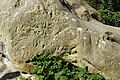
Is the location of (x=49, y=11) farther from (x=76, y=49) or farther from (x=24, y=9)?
(x=76, y=49)

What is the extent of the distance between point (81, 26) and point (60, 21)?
1.18 ft

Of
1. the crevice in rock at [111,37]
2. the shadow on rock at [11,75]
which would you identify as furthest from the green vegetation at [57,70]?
the shadow on rock at [11,75]

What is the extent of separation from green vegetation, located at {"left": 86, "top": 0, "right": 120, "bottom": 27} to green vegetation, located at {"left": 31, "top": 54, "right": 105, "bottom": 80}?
4.15 metres

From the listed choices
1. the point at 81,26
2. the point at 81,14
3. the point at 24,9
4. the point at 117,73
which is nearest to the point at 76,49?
the point at 81,26

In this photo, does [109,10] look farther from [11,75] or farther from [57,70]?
[57,70]

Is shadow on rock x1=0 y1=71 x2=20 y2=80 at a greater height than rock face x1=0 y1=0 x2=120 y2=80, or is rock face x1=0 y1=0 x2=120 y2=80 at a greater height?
rock face x1=0 y1=0 x2=120 y2=80

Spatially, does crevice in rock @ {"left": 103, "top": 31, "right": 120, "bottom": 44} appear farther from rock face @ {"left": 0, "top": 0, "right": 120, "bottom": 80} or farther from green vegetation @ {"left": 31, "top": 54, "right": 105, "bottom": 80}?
green vegetation @ {"left": 31, "top": 54, "right": 105, "bottom": 80}

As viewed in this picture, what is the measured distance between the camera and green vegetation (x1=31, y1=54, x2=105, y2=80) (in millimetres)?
4855

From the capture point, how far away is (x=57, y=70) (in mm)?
5082

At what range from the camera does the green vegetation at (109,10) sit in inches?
365

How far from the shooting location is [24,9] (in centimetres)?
525

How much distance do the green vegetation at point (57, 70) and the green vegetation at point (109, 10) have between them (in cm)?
415

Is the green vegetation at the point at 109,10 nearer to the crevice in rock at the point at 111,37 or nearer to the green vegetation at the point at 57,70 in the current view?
the crevice in rock at the point at 111,37

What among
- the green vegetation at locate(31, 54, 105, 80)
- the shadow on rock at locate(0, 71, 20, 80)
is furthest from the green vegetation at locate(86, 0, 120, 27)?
the green vegetation at locate(31, 54, 105, 80)
